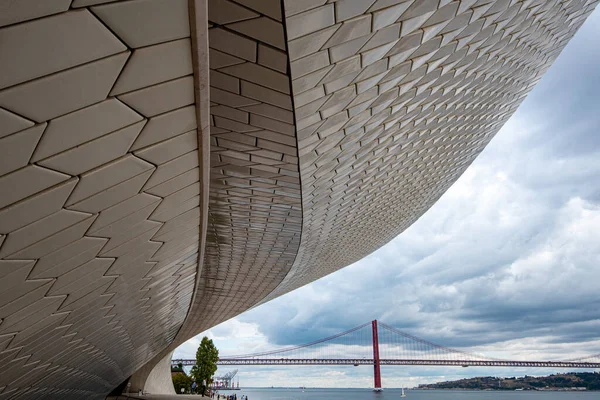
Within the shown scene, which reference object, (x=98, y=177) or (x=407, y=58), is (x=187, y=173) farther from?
(x=407, y=58)

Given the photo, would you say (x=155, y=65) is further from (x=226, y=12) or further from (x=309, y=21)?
(x=309, y=21)

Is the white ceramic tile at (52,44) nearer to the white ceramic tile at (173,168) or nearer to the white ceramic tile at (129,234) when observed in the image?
the white ceramic tile at (173,168)

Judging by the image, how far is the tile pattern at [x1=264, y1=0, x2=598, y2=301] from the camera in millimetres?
4281

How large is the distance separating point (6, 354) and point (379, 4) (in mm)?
6090

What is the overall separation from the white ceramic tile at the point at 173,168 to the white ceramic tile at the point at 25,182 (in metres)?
0.87

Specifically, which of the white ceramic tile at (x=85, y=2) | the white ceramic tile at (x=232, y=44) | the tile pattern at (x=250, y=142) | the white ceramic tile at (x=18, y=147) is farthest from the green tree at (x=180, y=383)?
the white ceramic tile at (x=85, y=2)

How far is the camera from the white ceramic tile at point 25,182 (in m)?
2.84

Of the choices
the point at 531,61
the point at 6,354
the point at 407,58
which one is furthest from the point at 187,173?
the point at 531,61

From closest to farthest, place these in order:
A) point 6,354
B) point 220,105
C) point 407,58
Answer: point 220,105 → point 407,58 → point 6,354

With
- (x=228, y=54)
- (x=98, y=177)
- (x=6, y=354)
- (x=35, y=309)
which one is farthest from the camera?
(x=6, y=354)

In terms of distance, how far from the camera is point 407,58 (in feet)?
18.2

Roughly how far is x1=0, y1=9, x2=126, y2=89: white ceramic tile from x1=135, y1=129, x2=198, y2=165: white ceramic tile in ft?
3.85

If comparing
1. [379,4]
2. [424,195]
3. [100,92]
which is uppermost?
[424,195]

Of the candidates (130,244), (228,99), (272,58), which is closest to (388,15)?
(272,58)
